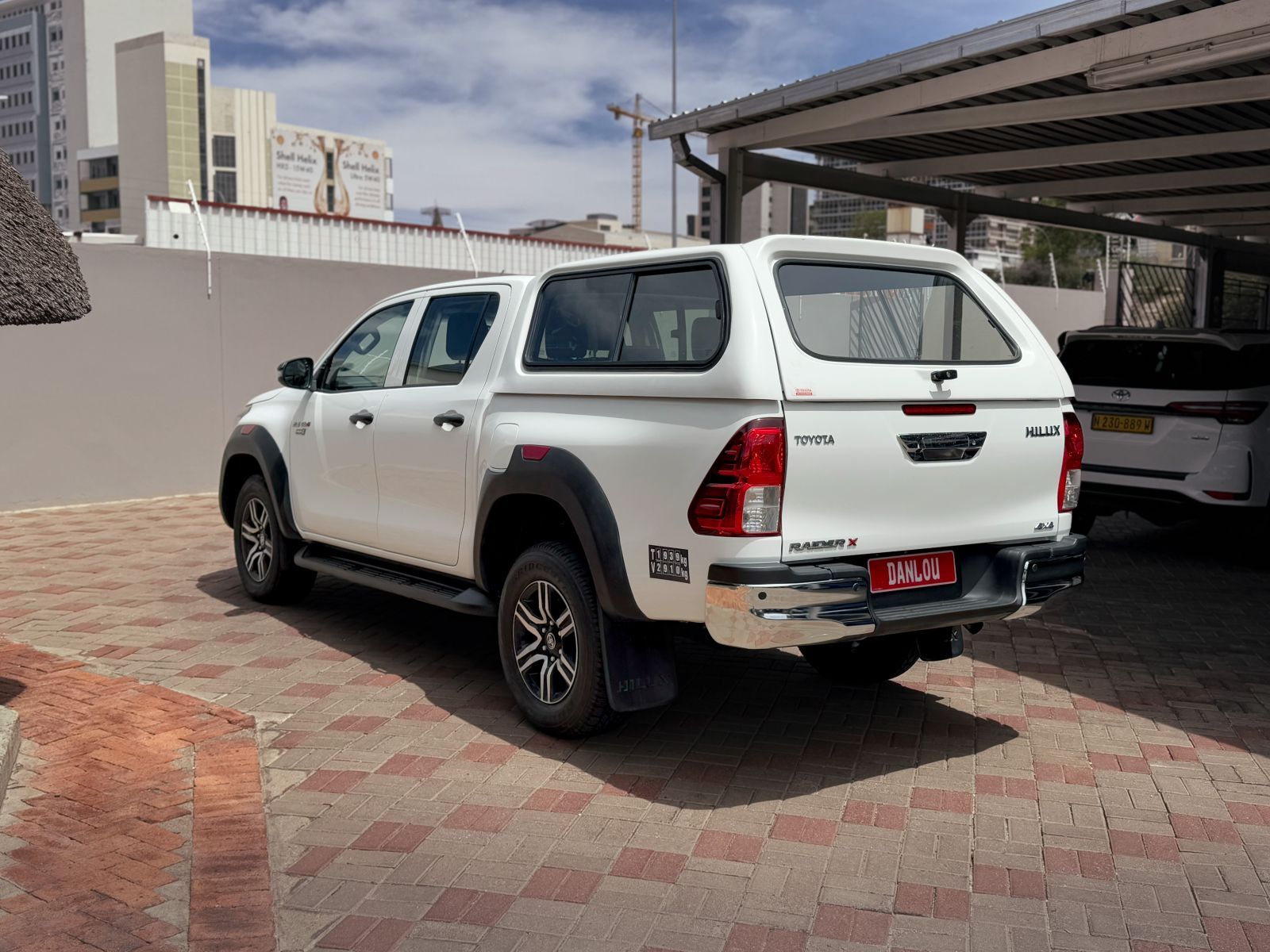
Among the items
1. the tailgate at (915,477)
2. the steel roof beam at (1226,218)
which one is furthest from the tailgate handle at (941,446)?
the steel roof beam at (1226,218)

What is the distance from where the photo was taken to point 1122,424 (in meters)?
9.27

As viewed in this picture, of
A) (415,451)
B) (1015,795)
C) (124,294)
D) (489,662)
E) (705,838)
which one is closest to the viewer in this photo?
(705,838)

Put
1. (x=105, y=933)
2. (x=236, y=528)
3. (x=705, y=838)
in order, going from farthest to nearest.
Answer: (x=236, y=528), (x=705, y=838), (x=105, y=933)

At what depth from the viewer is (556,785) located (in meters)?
4.72

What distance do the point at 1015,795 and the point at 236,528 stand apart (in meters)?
5.11

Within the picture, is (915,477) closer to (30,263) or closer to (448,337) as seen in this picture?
(448,337)

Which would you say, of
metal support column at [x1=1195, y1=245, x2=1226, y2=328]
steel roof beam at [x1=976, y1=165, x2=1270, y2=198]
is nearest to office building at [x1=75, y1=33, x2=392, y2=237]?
metal support column at [x1=1195, y1=245, x2=1226, y2=328]

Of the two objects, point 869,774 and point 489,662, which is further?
point 489,662

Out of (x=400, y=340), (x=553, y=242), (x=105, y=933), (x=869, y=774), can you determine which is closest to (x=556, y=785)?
(x=869, y=774)

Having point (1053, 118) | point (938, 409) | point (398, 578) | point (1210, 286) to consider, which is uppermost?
point (1053, 118)

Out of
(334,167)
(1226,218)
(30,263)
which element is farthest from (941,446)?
(334,167)

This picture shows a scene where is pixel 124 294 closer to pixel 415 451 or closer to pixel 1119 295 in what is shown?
pixel 415 451

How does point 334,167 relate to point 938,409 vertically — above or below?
above

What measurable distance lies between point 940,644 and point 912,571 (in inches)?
31.6
